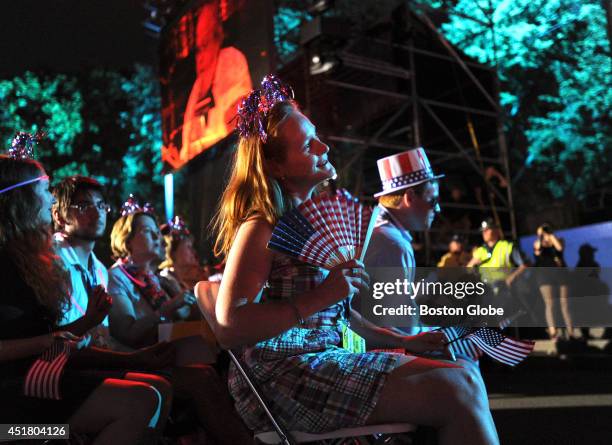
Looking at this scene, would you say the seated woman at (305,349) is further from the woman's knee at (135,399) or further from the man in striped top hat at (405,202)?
the man in striped top hat at (405,202)

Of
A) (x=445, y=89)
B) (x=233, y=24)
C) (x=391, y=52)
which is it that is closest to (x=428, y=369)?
(x=233, y=24)

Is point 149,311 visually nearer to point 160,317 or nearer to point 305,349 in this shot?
point 160,317

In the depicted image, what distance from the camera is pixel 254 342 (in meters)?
1.77

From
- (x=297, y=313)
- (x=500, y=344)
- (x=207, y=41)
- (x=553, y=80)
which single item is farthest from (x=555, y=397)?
(x=553, y=80)

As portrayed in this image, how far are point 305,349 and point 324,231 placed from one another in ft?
1.19

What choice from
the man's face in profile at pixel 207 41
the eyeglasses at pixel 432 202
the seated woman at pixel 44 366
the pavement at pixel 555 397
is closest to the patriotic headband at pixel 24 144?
the seated woman at pixel 44 366

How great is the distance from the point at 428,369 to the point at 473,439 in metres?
0.21

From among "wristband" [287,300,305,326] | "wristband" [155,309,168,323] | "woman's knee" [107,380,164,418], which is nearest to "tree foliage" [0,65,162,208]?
"wristband" [155,309,168,323]

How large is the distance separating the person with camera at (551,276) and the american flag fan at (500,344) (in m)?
6.99

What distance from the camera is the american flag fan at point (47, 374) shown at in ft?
7.13

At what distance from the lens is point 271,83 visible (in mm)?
2375

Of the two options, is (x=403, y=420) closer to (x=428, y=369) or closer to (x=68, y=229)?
(x=428, y=369)

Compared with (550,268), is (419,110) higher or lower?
higher

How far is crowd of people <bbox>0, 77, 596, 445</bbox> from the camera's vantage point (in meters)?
1.70
